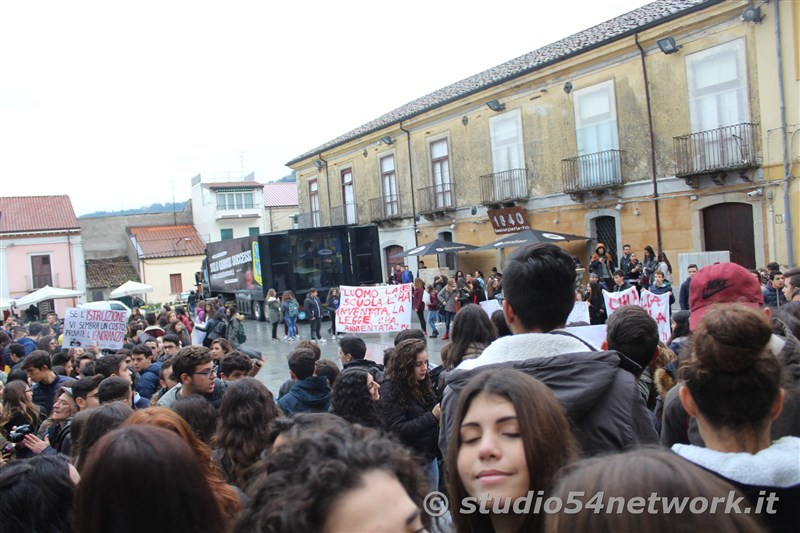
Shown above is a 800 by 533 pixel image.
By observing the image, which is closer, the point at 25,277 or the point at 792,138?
the point at 792,138

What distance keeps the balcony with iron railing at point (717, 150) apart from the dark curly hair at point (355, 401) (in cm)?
1595

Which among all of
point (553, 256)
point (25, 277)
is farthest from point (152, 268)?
point (553, 256)

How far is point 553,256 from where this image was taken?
268 cm

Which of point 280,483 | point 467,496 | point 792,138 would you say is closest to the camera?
point 280,483

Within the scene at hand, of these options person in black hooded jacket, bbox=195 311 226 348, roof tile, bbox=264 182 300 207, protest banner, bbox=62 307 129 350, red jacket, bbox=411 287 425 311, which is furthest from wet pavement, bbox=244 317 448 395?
roof tile, bbox=264 182 300 207

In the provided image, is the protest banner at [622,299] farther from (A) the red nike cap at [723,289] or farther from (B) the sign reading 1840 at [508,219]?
(B) the sign reading 1840 at [508,219]

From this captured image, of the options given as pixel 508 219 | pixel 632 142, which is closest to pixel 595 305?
pixel 632 142

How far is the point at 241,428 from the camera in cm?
372

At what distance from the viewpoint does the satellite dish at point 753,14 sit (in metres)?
16.7

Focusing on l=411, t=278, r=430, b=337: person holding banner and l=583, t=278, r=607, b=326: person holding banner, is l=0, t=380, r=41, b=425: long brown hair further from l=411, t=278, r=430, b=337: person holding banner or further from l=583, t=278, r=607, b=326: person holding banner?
l=411, t=278, r=430, b=337: person holding banner

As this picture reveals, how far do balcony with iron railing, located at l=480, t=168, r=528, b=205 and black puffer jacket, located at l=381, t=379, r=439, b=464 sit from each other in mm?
20361

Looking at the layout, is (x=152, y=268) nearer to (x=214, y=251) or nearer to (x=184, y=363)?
(x=214, y=251)

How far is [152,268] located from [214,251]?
2246cm

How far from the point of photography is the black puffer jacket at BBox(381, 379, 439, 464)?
4.54 m
